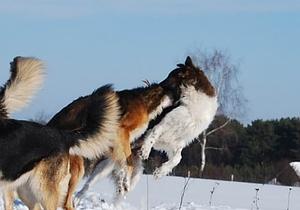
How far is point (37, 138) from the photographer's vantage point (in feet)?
25.6

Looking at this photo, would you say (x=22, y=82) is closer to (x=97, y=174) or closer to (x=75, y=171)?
(x=75, y=171)

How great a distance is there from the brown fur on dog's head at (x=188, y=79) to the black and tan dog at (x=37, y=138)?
8.91 feet

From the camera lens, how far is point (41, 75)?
8289mm

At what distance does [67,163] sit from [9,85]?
101 centimetres

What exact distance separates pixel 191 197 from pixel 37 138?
31.3ft

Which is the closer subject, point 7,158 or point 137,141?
point 7,158

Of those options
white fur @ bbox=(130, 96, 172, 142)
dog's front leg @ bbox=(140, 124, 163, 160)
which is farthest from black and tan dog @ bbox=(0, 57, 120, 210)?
dog's front leg @ bbox=(140, 124, 163, 160)

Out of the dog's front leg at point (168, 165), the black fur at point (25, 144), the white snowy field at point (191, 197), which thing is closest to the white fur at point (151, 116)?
the dog's front leg at point (168, 165)

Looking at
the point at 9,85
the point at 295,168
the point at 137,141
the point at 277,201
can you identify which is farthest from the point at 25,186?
the point at 277,201

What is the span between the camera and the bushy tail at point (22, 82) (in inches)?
319

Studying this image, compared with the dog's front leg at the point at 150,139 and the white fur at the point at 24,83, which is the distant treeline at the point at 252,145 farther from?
the white fur at the point at 24,83

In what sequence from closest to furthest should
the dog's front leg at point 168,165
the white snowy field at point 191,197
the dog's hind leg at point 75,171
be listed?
the dog's hind leg at point 75,171 < the dog's front leg at point 168,165 < the white snowy field at point 191,197

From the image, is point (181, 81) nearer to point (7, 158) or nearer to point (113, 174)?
point (113, 174)

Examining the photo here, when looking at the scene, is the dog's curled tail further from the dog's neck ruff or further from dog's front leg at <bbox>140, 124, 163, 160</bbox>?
the dog's neck ruff
